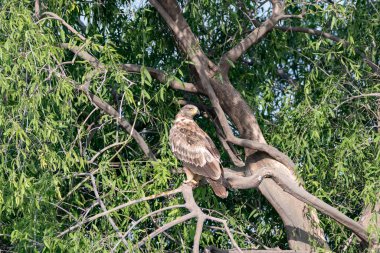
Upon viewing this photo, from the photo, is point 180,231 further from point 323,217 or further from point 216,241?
point 323,217

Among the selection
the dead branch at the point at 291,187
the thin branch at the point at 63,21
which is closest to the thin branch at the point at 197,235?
the dead branch at the point at 291,187

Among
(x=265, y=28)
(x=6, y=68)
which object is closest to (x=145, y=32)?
(x=265, y=28)

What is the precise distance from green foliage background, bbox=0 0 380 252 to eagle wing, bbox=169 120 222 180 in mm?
211

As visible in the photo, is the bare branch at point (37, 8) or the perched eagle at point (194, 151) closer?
the perched eagle at point (194, 151)

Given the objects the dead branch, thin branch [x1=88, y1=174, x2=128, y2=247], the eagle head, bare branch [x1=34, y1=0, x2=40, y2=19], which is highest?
bare branch [x1=34, y1=0, x2=40, y2=19]

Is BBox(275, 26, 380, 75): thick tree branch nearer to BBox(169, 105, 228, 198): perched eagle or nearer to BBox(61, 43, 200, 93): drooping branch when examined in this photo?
BBox(61, 43, 200, 93): drooping branch

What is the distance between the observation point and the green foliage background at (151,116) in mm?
7703

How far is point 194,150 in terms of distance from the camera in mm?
8461

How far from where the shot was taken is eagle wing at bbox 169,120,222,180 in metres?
8.23

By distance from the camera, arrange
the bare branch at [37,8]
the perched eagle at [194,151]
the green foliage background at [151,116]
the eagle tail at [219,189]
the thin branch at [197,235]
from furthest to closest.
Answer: the bare branch at [37,8], the perched eagle at [194,151], the eagle tail at [219,189], the green foliage background at [151,116], the thin branch at [197,235]

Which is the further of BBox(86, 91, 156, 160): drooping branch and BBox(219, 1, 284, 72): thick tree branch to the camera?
BBox(219, 1, 284, 72): thick tree branch

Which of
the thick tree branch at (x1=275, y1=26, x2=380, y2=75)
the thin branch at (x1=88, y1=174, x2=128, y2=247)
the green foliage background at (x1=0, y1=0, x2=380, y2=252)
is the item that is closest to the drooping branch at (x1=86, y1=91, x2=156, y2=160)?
the green foliage background at (x1=0, y1=0, x2=380, y2=252)

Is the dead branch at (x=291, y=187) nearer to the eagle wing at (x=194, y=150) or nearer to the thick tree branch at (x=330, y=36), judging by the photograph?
the eagle wing at (x=194, y=150)

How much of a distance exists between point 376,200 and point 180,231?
1.70 m
